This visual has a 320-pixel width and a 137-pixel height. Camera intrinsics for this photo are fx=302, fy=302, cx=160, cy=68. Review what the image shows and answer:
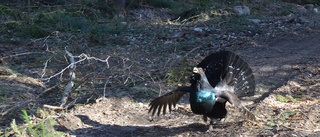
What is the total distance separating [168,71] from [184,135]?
7.13ft

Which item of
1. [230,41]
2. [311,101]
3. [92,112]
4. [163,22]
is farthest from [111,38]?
A: [311,101]

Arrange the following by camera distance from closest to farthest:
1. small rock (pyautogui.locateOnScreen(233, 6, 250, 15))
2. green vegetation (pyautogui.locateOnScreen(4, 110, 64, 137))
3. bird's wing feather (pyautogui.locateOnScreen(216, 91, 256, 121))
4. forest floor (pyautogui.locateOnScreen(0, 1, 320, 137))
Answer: green vegetation (pyautogui.locateOnScreen(4, 110, 64, 137))
bird's wing feather (pyautogui.locateOnScreen(216, 91, 256, 121))
forest floor (pyautogui.locateOnScreen(0, 1, 320, 137))
small rock (pyautogui.locateOnScreen(233, 6, 250, 15))

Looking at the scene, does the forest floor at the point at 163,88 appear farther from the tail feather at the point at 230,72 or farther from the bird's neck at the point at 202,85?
the bird's neck at the point at 202,85

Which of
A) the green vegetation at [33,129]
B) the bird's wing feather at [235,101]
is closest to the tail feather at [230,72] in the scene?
the bird's wing feather at [235,101]

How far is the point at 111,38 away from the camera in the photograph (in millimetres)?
8234

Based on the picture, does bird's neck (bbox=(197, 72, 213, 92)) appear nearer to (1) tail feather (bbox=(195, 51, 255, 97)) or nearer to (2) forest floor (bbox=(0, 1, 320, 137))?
(1) tail feather (bbox=(195, 51, 255, 97))

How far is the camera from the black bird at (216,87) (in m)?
3.56

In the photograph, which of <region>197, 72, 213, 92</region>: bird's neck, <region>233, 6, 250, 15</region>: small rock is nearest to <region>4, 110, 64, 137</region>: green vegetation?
<region>197, 72, 213, 92</region>: bird's neck

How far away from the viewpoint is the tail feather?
4.04m

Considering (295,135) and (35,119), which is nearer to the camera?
(295,135)

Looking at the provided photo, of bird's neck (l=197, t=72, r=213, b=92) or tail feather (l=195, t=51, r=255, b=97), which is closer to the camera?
bird's neck (l=197, t=72, r=213, b=92)

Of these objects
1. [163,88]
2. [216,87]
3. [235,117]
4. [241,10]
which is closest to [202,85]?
[216,87]

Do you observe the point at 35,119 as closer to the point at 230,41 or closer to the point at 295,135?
the point at 295,135

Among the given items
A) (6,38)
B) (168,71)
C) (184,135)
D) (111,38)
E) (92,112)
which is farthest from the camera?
(111,38)
